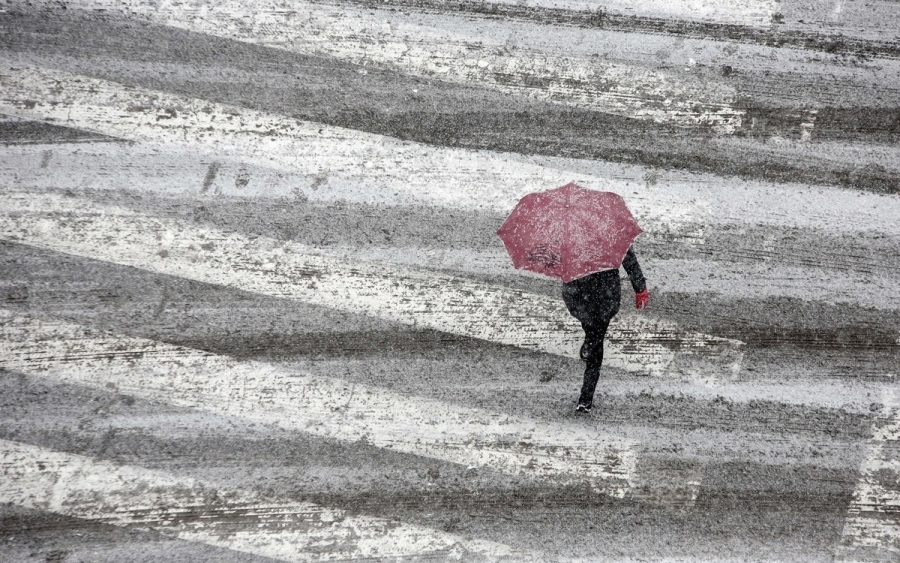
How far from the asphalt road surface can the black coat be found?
0.81 meters

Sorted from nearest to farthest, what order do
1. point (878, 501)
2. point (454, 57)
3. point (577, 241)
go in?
point (577, 241), point (878, 501), point (454, 57)

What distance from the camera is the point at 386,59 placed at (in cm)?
512

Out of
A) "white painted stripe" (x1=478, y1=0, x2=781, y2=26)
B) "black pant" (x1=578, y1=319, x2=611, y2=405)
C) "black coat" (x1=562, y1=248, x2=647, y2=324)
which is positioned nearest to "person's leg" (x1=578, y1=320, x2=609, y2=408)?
"black pant" (x1=578, y1=319, x2=611, y2=405)

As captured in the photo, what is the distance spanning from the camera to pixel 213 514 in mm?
4168

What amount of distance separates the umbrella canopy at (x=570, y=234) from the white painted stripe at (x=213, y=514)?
2.08m

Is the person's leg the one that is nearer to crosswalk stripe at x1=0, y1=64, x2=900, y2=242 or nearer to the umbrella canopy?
the umbrella canopy

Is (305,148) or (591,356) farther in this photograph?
(305,148)

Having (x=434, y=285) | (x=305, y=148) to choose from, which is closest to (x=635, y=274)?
(x=434, y=285)

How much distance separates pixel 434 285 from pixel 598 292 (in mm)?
1389

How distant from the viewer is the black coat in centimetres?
370

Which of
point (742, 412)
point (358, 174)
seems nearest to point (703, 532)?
point (742, 412)

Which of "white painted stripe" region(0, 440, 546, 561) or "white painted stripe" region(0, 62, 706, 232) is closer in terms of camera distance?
"white painted stripe" region(0, 440, 546, 561)

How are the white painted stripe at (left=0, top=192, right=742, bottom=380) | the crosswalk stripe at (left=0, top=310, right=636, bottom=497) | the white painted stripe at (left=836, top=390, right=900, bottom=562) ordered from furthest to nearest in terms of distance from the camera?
1. the white painted stripe at (left=0, top=192, right=742, bottom=380)
2. the crosswalk stripe at (left=0, top=310, right=636, bottom=497)
3. the white painted stripe at (left=836, top=390, right=900, bottom=562)

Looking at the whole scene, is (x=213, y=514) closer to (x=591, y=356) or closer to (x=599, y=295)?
(x=591, y=356)
